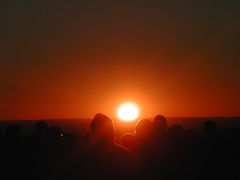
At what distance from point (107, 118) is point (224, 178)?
574 cm

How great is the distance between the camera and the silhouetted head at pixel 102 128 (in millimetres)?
7887

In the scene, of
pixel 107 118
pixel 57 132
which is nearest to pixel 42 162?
pixel 57 132

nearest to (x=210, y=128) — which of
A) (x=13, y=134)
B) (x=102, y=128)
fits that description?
(x=13, y=134)

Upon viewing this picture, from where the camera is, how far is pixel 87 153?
25.5ft

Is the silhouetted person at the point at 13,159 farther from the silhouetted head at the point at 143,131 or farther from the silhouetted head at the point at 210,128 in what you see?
the silhouetted head at the point at 210,128

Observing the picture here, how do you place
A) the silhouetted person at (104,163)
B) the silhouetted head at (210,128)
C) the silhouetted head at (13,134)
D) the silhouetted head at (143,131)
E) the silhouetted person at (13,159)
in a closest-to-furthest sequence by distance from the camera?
the silhouetted person at (104,163) → the silhouetted head at (143,131) → the silhouetted person at (13,159) → the silhouetted head at (13,134) → the silhouetted head at (210,128)

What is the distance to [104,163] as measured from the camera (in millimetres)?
7629

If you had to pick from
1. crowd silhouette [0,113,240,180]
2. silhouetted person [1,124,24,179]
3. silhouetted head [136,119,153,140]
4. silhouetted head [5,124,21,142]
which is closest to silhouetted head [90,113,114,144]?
crowd silhouette [0,113,240,180]

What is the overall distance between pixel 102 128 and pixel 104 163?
0.59 metres

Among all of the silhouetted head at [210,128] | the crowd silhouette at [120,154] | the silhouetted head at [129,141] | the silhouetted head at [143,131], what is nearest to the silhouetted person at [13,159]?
the crowd silhouette at [120,154]

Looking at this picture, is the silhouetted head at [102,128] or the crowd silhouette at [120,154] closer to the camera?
the crowd silhouette at [120,154]

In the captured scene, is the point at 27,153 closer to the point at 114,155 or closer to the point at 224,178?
the point at 224,178

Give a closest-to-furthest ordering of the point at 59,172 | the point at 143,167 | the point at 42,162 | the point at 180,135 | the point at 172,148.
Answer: the point at 59,172 < the point at 143,167 < the point at 172,148 < the point at 42,162 < the point at 180,135

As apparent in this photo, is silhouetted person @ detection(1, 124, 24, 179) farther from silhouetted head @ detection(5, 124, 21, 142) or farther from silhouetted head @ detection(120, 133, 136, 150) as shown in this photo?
silhouetted head @ detection(120, 133, 136, 150)
